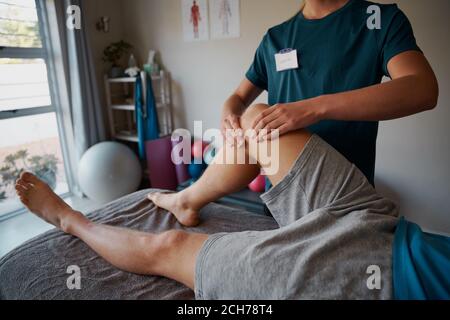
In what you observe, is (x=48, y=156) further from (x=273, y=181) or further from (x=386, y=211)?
(x=386, y=211)

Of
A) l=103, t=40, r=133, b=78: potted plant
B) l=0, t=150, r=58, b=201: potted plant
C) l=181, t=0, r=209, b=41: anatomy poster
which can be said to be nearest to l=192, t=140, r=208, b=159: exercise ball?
l=181, t=0, r=209, b=41: anatomy poster

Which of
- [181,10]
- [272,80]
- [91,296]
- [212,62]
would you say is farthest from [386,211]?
[181,10]

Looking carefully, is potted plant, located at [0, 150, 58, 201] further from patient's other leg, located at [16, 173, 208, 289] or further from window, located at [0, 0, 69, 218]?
patient's other leg, located at [16, 173, 208, 289]

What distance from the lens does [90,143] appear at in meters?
2.66

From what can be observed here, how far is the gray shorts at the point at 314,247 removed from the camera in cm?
64

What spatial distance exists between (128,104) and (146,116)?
0.29 m

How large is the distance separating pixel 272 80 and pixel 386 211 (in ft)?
2.07

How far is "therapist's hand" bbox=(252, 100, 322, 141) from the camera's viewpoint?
84cm

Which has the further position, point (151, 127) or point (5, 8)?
point (151, 127)

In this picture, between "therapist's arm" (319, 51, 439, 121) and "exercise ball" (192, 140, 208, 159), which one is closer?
"therapist's arm" (319, 51, 439, 121)

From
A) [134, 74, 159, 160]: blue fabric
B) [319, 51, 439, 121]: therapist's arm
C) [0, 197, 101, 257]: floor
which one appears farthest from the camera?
[134, 74, 159, 160]: blue fabric

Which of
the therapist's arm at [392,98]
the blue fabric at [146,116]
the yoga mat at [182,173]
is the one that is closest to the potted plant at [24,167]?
the blue fabric at [146,116]

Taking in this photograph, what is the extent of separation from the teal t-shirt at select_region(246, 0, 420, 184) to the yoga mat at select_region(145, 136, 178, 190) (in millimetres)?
1683

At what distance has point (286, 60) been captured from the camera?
1109mm
